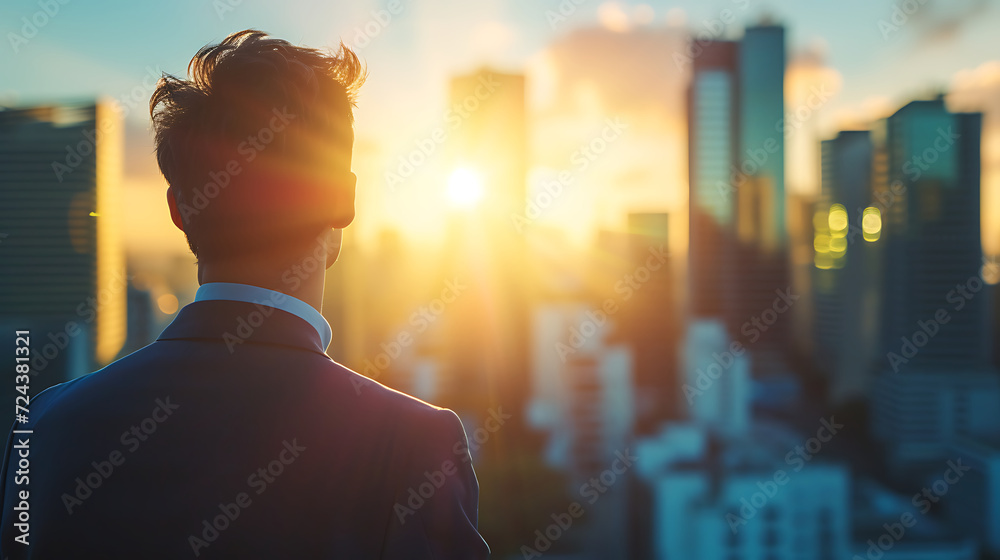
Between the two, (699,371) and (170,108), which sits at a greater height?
(170,108)

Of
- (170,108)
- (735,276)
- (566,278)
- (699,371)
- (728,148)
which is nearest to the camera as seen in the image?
(170,108)

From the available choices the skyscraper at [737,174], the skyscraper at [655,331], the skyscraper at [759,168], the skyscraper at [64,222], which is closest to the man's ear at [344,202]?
the skyscraper at [64,222]

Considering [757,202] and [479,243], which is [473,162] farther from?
[757,202]

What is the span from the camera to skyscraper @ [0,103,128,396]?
2.43 meters

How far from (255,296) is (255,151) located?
146 millimetres

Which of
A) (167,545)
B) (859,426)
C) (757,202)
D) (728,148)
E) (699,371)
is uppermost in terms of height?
(728,148)

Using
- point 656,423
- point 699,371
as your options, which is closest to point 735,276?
point 699,371

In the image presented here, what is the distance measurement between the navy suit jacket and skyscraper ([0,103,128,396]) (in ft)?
7.80

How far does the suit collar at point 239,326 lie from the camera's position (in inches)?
18.7

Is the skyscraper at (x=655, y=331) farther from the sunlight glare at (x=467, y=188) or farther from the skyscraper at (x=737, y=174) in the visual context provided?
the sunlight glare at (x=467, y=188)

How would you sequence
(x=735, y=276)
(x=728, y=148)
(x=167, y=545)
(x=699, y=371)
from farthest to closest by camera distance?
(x=735, y=276) < (x=728, y=148) < (x=699, y=371) < (x=167, y=545)

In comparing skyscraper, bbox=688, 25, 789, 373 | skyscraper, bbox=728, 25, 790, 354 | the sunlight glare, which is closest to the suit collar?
the sunlight glare

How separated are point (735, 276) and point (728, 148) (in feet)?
13.2

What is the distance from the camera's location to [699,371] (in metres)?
12.5
